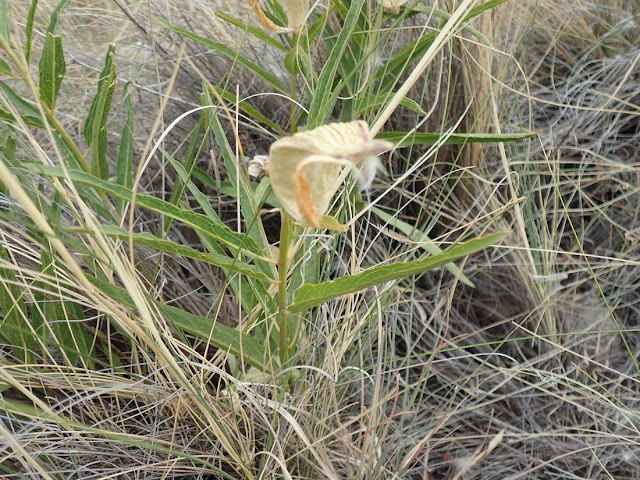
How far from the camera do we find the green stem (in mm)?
722

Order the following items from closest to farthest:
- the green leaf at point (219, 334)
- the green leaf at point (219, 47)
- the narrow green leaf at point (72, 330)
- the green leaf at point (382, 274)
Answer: the green leaf at point (382, 274) → the green leaf at point (219, 334) → the narrow green leaf at point (72, 330) → the green leaf at point (219, 47)

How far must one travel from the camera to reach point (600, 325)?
1.22 meters

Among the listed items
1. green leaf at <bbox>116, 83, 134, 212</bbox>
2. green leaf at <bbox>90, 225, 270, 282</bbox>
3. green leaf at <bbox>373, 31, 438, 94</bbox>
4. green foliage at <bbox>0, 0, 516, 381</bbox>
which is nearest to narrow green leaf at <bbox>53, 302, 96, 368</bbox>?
green foliage at <bbox>0, 0, 516, 381</bbox>

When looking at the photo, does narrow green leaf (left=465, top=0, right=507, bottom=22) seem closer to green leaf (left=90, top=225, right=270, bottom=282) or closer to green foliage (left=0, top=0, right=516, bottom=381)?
green foliage (left=0, top=0, right=516, bottom=381)

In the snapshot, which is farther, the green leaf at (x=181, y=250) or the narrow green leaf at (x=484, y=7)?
the narrow green leaf at (x=484, y=7)

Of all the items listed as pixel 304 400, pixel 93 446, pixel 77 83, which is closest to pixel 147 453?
pixel 93 446

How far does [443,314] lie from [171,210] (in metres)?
0.69

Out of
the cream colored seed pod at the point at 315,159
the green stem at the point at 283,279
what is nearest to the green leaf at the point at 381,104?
the green stem at the point at 283,279

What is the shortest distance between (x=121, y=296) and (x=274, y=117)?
72cm

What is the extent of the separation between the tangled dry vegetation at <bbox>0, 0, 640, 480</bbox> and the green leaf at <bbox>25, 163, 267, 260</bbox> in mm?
170

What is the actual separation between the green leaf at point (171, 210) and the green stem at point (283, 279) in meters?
0.03

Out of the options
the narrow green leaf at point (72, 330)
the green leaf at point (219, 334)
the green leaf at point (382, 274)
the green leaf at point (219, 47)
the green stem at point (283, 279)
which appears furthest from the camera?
the green leaf at point (219, 47)

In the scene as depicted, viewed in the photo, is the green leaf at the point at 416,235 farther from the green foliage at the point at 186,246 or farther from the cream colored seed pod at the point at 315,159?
the cream colored seed pod at the point at 315,159

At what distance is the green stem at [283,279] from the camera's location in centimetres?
72
